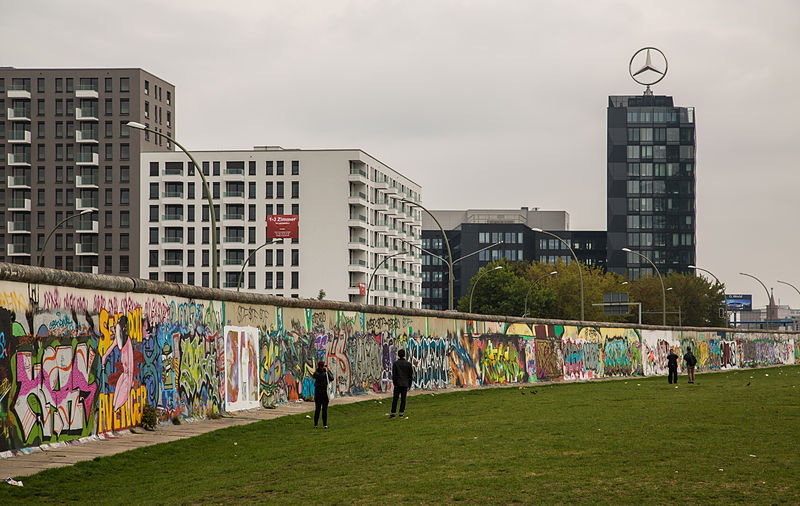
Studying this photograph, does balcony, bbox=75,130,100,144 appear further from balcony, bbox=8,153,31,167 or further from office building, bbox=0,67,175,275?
balcony, bbox=8,153,31,167

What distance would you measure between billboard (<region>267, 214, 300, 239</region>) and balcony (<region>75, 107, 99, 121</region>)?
104ft

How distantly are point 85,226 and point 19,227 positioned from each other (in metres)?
8.08

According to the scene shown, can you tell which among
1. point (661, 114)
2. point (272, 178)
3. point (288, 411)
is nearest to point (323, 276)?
point (272, 178)

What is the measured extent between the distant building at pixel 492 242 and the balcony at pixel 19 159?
72506mm

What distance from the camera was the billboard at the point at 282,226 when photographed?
345 feet

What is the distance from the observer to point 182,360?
20.6 meters

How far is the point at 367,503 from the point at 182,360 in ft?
37.0

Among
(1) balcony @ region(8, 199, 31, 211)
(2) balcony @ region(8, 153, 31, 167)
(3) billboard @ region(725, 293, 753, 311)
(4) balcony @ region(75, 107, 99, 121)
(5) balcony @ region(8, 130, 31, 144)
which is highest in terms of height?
(4) balcony @ region(75, 107, 99, 121)

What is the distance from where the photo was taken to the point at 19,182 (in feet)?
398

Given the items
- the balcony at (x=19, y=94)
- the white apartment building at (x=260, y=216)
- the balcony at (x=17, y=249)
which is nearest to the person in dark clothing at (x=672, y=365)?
the white apartment building at (x=260, y=216)

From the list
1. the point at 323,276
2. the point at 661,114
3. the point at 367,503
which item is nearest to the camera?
the point at 367,503

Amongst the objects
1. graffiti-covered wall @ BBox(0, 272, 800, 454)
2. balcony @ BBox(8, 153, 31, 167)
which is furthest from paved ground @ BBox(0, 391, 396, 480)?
balcony @ BBox(8, 153, 31, 167)

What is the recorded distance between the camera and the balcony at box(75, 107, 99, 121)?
12162cm

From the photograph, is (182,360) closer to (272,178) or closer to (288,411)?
(288,411)
